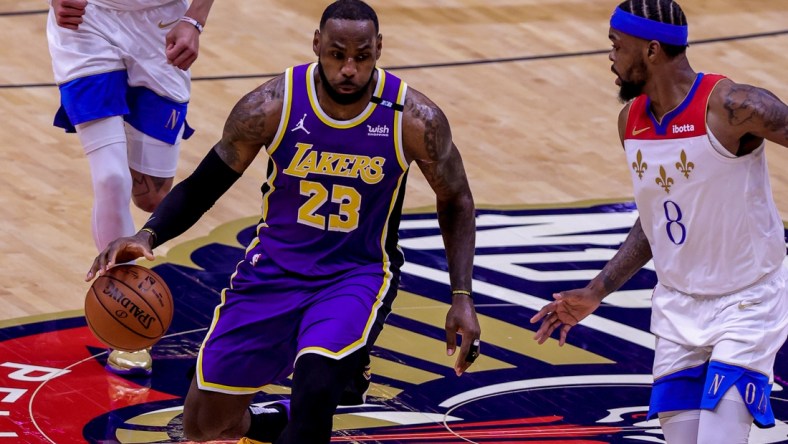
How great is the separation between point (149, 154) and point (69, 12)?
0.77 m

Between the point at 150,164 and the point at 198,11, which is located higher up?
the point at 198,11

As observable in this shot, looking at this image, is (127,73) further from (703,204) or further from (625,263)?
(703,204)

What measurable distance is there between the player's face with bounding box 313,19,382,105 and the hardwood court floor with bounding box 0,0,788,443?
66.0 inches

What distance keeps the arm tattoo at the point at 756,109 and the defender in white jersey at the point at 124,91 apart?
2677 millimetres

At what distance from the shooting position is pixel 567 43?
41.2 feet

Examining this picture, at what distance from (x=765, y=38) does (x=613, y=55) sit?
801 cm

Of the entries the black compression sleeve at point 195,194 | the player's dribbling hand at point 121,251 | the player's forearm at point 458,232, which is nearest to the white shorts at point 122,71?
the black compression sleeve at point 195,194

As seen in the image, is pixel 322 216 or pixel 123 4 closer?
pixel 322 216

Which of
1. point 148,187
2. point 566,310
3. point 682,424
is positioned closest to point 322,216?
point 566,310

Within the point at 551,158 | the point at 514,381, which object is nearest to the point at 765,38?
the point at 551,158

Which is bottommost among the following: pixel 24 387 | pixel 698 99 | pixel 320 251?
pixel 24 387

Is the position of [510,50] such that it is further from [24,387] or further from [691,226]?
[691,226]

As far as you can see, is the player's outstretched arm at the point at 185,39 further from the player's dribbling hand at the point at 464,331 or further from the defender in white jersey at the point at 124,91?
the player's dribbling hand at the point at 464,331

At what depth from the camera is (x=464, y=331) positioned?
545cm
